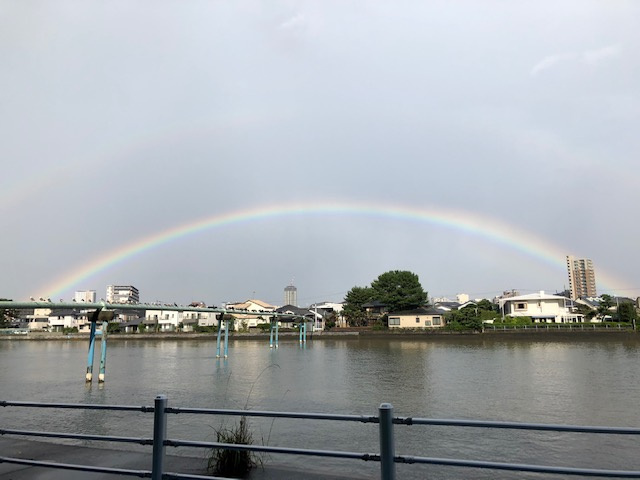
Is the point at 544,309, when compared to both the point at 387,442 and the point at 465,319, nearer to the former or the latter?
the point at 465,319

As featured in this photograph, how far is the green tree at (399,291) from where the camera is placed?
250ft

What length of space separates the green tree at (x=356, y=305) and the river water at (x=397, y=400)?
46.8m

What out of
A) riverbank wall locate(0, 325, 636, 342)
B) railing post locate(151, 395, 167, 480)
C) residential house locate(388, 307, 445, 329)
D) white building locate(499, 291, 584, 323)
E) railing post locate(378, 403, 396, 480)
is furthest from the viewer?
residential house locate(388, 307, 445, 329)

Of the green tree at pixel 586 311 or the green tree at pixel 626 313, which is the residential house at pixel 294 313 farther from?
the green tree at pixel 626 313

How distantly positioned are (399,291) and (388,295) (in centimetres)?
192

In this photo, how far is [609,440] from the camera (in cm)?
1065

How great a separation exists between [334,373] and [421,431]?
15.3 meters

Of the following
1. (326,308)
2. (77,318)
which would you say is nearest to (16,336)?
(77,318)

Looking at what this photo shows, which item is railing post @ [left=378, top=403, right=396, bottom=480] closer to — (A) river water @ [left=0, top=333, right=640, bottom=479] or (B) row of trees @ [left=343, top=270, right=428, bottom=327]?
(A) river water @ [left=0, top=333, right=640, bottom=479]

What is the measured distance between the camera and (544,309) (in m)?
70.2

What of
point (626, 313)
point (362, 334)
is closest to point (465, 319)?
point (362, 334)

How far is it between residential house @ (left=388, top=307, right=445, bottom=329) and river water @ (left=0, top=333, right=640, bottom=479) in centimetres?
3714

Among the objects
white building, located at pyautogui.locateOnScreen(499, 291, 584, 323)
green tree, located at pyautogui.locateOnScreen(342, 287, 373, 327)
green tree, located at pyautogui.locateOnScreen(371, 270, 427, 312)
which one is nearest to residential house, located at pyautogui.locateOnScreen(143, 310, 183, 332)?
green tree, located at pyautogui.locateOnScreen(342, 287, 373, 327)

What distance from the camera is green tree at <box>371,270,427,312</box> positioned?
250ft
